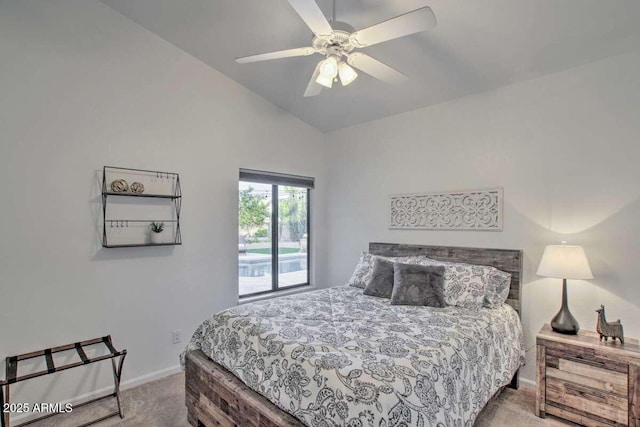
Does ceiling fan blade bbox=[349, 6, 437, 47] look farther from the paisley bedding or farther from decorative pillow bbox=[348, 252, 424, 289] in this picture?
decorative pillow bbox=[348, 252, 424, 289]

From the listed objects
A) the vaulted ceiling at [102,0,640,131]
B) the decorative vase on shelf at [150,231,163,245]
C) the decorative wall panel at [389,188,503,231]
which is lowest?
the decorative vase on shelf at [150,231,163,245]

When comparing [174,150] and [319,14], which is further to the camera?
[174,150]

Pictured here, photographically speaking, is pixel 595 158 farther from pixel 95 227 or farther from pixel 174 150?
pixel 95 227

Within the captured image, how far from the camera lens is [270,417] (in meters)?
1.64

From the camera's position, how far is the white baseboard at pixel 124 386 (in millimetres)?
2293

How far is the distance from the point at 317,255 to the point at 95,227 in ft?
8.40

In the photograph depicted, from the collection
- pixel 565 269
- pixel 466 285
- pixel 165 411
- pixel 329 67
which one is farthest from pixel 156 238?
pixel 565 269

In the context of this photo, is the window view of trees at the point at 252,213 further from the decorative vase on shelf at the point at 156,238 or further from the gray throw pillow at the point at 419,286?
the gray throw pillow at the point at 419,286

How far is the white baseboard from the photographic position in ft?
7.52

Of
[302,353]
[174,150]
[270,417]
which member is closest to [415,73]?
[174,150]

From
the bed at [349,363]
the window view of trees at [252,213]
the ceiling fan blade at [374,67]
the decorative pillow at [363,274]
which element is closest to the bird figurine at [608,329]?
the bed at [349,363]

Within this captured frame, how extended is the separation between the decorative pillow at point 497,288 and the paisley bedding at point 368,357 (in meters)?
0.10

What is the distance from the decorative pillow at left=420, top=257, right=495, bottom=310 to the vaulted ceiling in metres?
1.67

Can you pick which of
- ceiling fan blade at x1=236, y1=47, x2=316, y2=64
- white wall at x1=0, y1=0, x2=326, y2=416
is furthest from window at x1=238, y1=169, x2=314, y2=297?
ceiling fan blade at x1=236, y1=47, x2=316, y2=64
